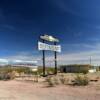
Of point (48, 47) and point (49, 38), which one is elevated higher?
point (49, 38)

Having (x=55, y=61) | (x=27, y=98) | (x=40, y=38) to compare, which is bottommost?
(x=27, y=98)

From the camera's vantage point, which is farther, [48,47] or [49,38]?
[49,38]

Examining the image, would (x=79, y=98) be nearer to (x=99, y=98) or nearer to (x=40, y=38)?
(x=99, y=98)

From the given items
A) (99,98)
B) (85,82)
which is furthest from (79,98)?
(85,82)

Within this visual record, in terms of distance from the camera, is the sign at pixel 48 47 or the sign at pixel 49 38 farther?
the sign at pixel 49 38

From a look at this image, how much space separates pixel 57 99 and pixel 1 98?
3.43 meters

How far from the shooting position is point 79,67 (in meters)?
71.0

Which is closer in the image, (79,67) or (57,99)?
(57,99)

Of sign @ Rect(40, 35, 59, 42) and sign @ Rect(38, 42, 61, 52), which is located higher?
sign @ Rect(40, 35, 59, 42)

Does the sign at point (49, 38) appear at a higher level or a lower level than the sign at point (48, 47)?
higher

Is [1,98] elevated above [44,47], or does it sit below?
below

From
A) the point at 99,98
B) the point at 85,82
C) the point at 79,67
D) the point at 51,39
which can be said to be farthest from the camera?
the point at 79,67

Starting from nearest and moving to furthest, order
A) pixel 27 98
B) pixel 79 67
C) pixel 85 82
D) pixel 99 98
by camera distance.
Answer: pixel 99 98, pixel 27 98, pixel 85 82, pixel 79 67

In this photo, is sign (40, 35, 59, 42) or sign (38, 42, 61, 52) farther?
sign (40, 35, 59, 42)
